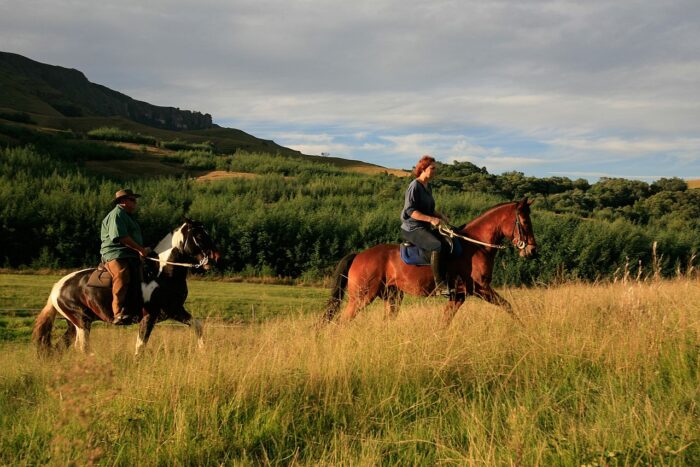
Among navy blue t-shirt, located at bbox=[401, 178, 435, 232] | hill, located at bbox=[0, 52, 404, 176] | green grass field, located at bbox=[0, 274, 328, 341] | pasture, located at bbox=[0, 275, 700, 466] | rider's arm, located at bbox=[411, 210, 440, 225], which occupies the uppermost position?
hill, located at bbox=[0, 52, 404, 176]

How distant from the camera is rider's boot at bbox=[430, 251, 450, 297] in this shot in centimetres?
859

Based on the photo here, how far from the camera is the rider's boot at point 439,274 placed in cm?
859

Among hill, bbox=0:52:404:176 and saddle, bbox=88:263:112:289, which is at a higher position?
hill, bbox=0:52:404:176

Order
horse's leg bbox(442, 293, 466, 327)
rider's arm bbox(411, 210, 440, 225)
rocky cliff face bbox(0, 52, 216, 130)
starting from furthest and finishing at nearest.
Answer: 1. rocky cliff face bbox(0, 52, 216, 130)
2. rider's arm bbox(411, 210, 440, 225)
3. horse's leg bbox(442, 293, 466, 327)

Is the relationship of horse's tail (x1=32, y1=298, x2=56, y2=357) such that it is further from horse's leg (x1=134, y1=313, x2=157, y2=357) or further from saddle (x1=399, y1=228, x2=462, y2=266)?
saddle (x1=399, y1=228, x2=462, y2=266)

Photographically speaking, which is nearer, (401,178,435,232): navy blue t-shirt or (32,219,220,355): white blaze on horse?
(32,219,220,355): white blaze on horse

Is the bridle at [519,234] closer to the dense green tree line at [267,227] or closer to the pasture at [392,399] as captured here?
the pasture at [392,399]

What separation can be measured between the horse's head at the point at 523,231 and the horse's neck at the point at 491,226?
7.7 inches

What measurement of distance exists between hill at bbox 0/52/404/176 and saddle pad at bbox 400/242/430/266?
1454 inches

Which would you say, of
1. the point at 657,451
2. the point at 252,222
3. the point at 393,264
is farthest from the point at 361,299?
the point at 252,222

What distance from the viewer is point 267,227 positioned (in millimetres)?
27234

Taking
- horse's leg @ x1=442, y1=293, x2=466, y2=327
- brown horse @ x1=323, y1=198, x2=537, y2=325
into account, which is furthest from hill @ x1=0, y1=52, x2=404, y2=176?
horse's leg @ x1=442, y1=293, x2=466, y2=327

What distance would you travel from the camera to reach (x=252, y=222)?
26766 mm

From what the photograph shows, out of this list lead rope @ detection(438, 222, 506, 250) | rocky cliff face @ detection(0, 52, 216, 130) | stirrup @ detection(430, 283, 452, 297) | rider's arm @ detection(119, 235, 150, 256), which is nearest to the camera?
rider's arm @ detection(119, 235, 150, 256)
